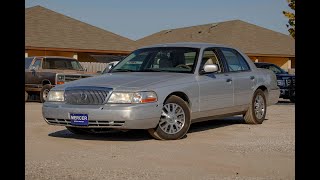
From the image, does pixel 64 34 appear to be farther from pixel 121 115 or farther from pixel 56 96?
pixel 121 115

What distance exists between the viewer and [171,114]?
28.7 feet

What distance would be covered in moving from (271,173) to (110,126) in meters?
2.97

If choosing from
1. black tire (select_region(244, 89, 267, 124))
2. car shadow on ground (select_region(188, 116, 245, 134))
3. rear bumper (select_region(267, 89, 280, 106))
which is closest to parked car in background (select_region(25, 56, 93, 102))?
car shadow on ground (select_region(188, 116, 245, 134))

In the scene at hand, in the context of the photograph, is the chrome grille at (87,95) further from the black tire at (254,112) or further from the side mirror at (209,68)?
the black tire at (254,112)

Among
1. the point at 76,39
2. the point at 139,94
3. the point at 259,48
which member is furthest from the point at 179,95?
the point at 259,48

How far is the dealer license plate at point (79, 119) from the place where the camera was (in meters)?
8.38

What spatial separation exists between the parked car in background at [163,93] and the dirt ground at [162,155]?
1.06 ft

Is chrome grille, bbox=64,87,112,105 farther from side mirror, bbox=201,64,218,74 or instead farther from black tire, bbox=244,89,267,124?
black tire, bbox=244,89,267,124

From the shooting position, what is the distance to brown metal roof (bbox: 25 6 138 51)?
106ft

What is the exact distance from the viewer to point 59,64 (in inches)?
772

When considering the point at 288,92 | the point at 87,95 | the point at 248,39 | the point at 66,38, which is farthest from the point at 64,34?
the point at 87,95

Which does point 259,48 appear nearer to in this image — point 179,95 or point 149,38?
point 149,38

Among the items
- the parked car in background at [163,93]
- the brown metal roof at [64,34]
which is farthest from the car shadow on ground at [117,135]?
the brown metal roof at [64,34]

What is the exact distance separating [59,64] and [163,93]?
1162cm
